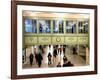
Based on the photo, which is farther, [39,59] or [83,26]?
[83,26]

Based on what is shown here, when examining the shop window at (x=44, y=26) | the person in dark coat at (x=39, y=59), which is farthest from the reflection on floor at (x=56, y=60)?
the shop window at (x=44, y=26)

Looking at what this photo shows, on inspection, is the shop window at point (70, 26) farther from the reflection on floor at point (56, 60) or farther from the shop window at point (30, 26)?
the shop window at point (30, 26)

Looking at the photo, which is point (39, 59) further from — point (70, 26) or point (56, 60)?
point (70, 26)

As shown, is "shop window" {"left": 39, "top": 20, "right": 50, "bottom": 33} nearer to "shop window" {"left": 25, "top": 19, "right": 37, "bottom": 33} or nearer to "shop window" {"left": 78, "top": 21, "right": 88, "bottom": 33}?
"shop window" {"left": 25, "top": 19, "right": 37, "bottom": 33}

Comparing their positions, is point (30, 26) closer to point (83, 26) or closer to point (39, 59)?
point (39, 59)

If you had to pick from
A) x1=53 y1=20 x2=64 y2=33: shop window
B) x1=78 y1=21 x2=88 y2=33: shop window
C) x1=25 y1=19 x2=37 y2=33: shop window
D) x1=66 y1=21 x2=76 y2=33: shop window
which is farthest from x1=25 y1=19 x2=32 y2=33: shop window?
x1=78 y1=21 x2=88 y2=33: shop window

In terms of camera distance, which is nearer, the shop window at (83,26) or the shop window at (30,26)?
the shop window at (30,26)

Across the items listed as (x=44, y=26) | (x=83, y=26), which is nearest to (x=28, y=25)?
(x=44, y=26)

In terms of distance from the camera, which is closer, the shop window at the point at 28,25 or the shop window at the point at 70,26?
the shop window at the point at 28,25

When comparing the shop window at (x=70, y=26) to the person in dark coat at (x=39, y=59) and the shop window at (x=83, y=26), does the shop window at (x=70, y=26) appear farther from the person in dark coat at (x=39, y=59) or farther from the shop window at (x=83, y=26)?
the person in dark coat at (x=39, y=59)

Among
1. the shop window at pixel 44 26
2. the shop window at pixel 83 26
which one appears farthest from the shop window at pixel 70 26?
the shop window at pixel 44 26

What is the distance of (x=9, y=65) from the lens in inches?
66.0

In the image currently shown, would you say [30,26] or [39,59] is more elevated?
[30,26]

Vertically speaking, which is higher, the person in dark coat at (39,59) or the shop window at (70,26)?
the shop window at (70,26)
